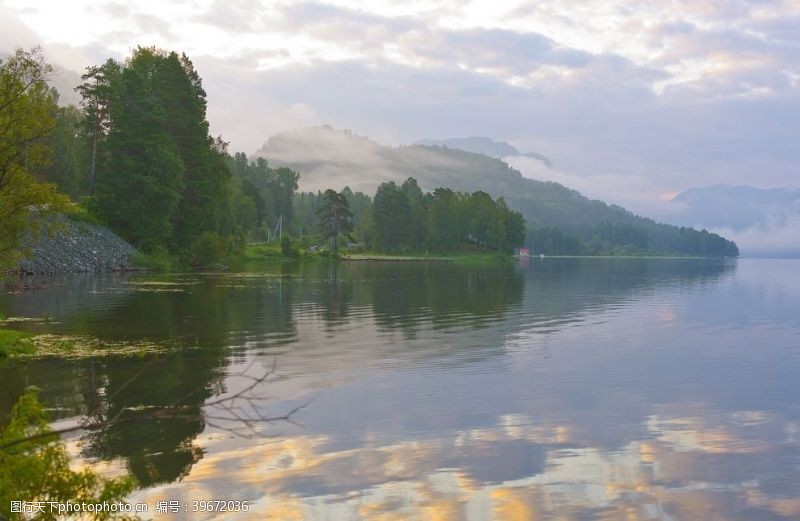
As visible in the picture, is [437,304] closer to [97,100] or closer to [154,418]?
[154,418]

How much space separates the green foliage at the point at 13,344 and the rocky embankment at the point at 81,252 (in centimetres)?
4611

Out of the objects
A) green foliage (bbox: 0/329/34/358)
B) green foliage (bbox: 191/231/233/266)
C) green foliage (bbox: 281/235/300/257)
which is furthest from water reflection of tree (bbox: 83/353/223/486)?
green foliage (bbox: 281/235/300/257)

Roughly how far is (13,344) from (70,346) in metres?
2.10

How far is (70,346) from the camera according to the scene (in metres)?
26.4

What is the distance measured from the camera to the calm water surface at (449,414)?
12.6 m

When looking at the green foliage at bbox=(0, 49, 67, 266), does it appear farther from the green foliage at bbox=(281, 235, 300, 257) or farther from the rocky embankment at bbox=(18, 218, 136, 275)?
the green foliage at bbox=(281, 235, 300, 257)

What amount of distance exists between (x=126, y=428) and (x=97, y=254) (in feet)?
239

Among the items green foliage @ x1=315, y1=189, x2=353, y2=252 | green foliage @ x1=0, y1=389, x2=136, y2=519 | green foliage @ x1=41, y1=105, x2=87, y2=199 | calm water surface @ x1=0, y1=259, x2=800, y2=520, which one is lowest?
calm water surface @ x1=0, y1=259, x2=800, y2=520

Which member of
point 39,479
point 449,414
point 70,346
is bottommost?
point 449,414

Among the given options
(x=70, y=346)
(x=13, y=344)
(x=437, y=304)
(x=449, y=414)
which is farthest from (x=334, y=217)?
(x=449, y=414)

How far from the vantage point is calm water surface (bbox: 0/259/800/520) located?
12.6 meters

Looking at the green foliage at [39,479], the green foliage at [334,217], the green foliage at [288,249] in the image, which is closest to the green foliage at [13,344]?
the green foliage at [39,479]

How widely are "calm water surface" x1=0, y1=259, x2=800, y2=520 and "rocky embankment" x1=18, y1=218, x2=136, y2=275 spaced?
33685 millimetres

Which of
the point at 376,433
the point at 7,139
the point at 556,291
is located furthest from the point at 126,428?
the point at 556,291
